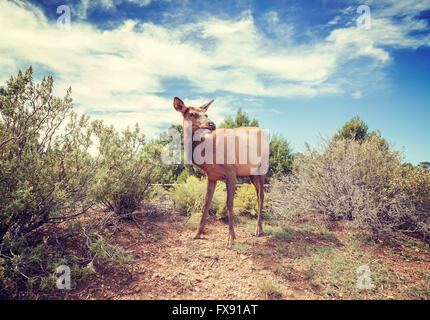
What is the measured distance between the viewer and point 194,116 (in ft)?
14.3

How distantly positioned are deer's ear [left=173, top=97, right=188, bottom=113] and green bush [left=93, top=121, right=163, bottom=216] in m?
1.03

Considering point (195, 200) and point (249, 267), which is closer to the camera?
point (249, 267)

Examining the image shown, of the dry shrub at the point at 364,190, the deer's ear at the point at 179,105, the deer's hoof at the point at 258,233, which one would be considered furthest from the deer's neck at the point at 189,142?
the dry shrub at the point at 364,190

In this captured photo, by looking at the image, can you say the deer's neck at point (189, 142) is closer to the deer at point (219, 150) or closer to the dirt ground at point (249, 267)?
the deer at point (219, 150)

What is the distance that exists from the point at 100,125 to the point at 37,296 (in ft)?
9.99

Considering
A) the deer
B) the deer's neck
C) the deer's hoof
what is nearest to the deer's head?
the deer

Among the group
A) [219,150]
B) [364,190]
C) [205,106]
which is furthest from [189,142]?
[364,190]

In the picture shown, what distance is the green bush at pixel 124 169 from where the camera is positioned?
164 inches

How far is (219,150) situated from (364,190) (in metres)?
3.95

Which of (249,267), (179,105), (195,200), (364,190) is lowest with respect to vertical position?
(249,267)

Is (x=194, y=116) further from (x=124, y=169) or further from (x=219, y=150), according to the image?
(x=124, y=169)

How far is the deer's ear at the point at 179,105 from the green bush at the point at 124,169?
40.5 inches
